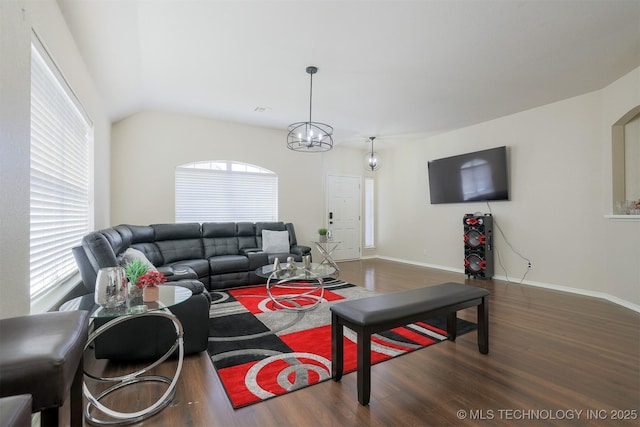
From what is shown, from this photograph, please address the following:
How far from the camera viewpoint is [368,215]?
7.69 m

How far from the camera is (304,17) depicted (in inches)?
101

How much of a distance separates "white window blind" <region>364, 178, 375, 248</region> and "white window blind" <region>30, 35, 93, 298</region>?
5.83 m

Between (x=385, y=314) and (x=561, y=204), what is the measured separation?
413cm

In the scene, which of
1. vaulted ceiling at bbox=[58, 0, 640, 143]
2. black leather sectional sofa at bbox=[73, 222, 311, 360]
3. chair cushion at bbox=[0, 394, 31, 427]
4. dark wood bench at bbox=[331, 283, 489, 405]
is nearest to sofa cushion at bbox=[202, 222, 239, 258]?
black leather sectional sofa at bbox=[73, 222, 311, 360]

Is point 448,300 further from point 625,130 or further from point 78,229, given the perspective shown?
point 625,130

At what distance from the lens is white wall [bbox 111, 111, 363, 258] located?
15.9 feet

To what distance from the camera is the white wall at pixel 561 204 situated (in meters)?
3.72

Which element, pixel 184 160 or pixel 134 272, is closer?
pixel 134 272

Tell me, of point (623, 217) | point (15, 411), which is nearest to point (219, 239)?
point (15, 411)

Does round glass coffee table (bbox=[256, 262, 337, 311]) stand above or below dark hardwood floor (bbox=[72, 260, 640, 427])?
above

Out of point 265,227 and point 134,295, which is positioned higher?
point 265,227

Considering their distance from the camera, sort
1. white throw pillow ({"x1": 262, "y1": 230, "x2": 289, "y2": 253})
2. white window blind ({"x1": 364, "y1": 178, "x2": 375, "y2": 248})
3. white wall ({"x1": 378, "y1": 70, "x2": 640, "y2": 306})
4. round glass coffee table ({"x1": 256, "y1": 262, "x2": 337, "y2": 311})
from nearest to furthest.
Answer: round glass coffee table ({"x1": 256, "y1": 262, "x2": 337, "y2": 311})
white wall ({"x1": 378, "y1": 70, "x2": 640, "y2": 306})
white throw pillow ({"x1": 262, "y1": 230, "x2": 289, "y2": 253})
white window blind ({"x1": 364, "y1": 178, "x2": 375, "y2": 248})

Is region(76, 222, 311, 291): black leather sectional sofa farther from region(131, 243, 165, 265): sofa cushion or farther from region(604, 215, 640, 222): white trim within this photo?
region(604, 215, 640, 222): white trim

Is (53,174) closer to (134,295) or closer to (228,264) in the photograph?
(134,295)
